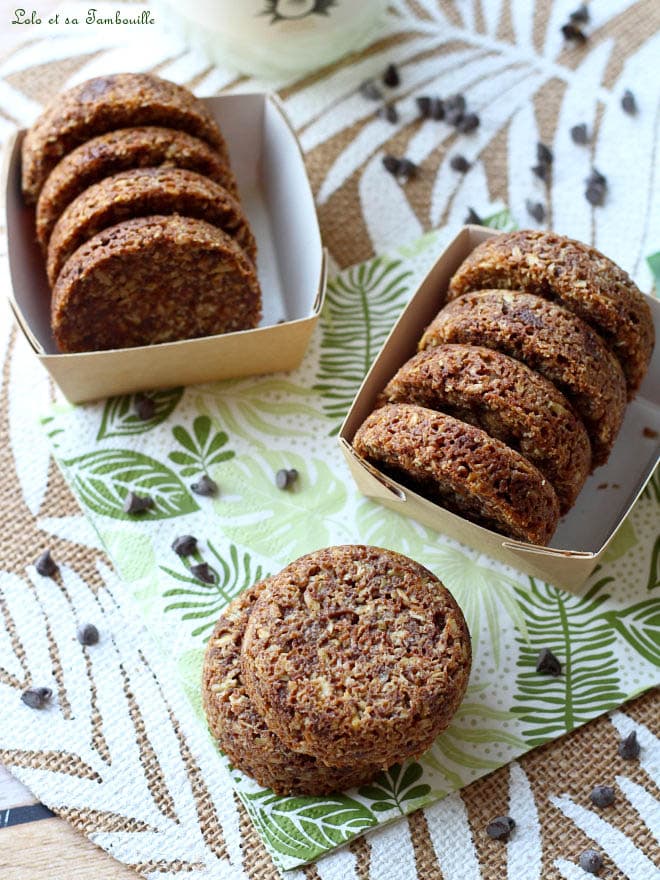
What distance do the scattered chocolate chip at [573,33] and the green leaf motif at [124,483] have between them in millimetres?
2227

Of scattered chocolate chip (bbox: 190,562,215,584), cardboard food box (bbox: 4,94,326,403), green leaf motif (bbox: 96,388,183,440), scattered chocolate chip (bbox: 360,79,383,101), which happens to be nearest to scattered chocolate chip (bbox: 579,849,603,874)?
scattered chocolate chip (bbox: 190,562,215,584)

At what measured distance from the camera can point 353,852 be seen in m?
2.65

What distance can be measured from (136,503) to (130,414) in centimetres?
32

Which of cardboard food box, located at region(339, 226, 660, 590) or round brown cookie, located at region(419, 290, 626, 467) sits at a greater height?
round brown cookie, located at region(419, 290, 626, 467)

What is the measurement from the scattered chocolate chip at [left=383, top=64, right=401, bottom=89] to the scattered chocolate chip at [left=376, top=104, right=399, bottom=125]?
3.9 inches

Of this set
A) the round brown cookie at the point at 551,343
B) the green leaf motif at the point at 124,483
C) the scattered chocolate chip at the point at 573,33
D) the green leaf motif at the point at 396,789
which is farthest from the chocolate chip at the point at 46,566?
the scattered chocolate chip at the point at 573,33

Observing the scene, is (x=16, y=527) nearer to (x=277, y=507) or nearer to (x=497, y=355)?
(x=277, y=507)

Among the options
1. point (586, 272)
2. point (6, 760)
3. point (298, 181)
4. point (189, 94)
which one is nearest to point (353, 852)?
point (6, 760)

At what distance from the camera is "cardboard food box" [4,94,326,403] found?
2.98m

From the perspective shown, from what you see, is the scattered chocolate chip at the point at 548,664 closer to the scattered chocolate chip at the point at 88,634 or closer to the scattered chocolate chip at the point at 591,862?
the scattered chocolate chip at the point at 591,862

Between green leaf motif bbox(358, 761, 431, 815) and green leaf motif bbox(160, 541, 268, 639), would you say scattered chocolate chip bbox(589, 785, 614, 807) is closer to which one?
green leaf motif bbox(358, 761, 431, 815)

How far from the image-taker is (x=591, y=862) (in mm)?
2607

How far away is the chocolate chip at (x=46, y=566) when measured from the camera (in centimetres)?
296

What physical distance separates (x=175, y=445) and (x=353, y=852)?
1293mm
